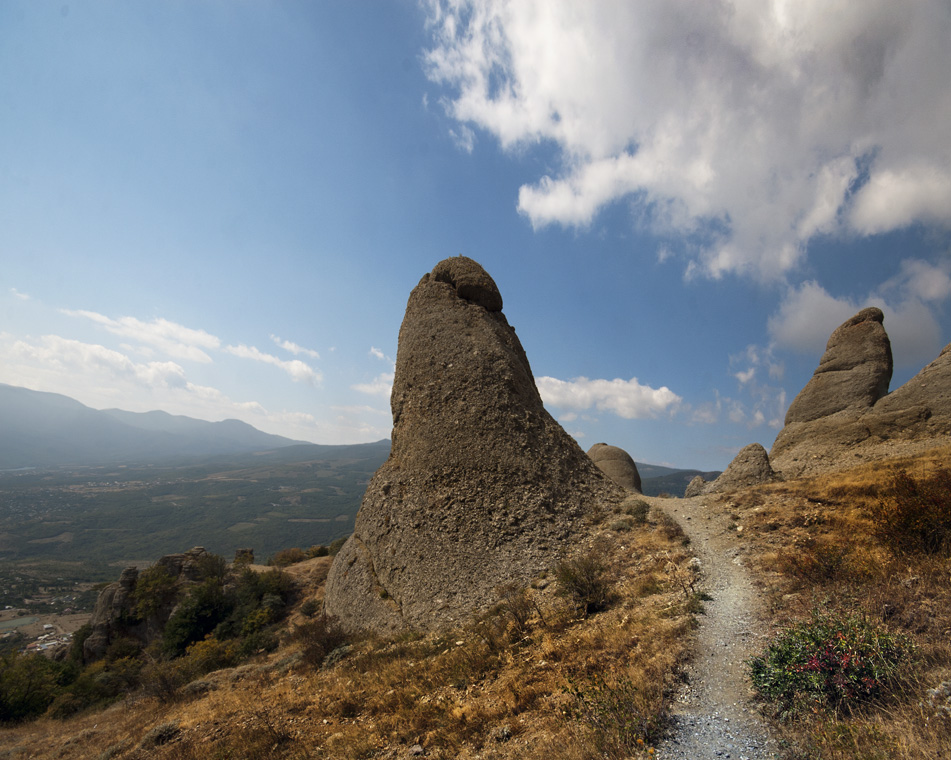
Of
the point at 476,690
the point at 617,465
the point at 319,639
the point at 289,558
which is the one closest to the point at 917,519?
the point at 476,690

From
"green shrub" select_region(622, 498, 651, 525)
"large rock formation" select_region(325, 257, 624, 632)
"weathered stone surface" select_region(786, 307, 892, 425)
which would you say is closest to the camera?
"large rock formation" select_region(325, 257, 624, 632)

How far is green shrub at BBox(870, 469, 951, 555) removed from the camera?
700 cm

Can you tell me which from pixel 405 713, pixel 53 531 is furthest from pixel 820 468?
pixel 53 531

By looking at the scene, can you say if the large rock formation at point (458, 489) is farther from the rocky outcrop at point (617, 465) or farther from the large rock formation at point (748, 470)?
the rocky outcrop at point (617, 465)

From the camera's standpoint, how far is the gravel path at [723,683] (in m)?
4.29

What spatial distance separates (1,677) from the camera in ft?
60.9

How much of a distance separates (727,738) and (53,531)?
229m

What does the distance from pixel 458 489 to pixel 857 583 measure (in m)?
9.79

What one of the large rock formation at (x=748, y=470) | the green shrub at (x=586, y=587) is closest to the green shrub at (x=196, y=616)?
the green shrub at (x=586, y=587)

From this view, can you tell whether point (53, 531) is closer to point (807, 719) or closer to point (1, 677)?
point (1, 677)

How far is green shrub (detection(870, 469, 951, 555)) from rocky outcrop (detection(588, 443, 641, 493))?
69.4ft

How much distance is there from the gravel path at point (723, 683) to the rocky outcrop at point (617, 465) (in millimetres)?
20394

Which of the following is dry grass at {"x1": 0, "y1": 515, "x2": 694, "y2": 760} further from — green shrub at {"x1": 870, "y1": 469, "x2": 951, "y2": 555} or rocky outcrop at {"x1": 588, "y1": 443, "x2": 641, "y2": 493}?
rocky outcrop at {"x1": 588, "y1": 443, "x2": 641, "y2": 493}

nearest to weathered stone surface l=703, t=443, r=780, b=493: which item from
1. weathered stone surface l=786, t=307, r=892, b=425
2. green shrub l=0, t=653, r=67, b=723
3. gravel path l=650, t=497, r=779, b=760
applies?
weathered stone surface l=786, t=307, r=892, b=425
